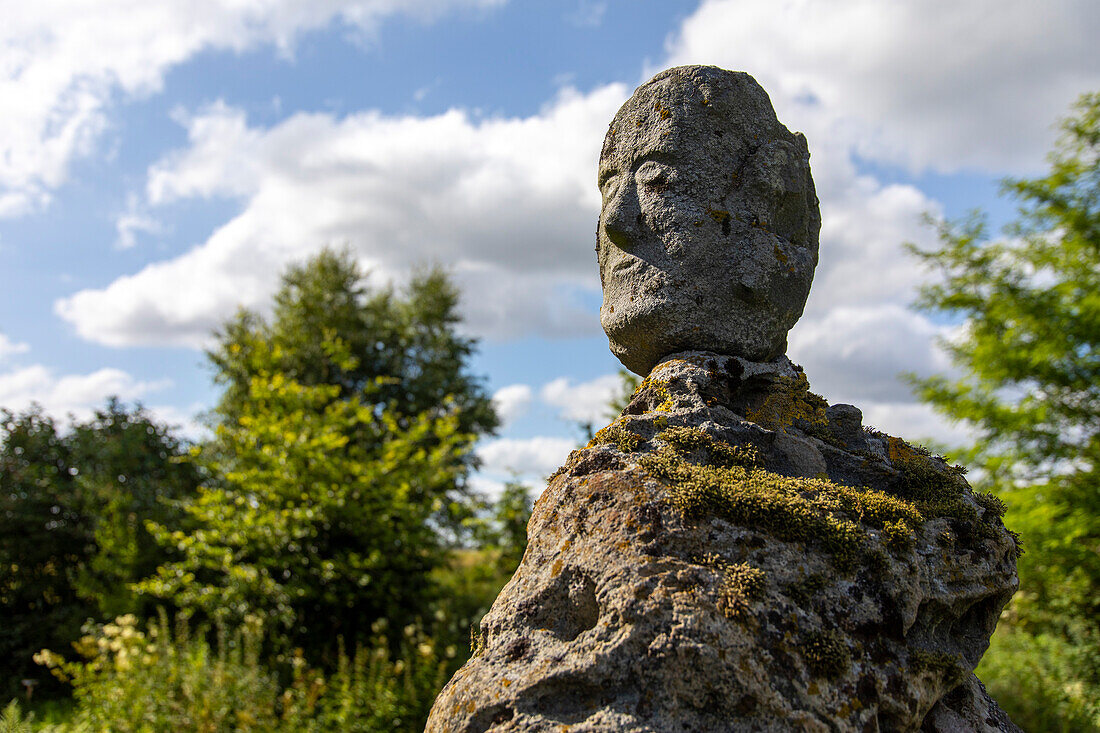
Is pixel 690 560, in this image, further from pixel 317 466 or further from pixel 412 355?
pixel 412 355

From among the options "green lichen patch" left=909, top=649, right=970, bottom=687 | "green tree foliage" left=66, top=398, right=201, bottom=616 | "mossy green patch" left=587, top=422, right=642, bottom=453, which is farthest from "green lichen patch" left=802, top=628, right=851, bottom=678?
"green tree foliage" left=66, top=398, right=201, bottom=616

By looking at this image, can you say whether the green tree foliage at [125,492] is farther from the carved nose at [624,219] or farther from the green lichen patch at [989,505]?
the green lichen patch at [989,505]

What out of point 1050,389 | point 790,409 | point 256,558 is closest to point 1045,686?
point 1050,389

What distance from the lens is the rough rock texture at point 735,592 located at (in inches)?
84.7

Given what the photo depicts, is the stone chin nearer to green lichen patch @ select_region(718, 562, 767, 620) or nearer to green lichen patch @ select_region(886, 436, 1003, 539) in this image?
green lichen patch @ select_region(886, 436, 1003, 539)

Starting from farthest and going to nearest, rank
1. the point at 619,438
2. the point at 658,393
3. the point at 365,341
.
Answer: the point at 365,341 → the point at 658,393 → the point at 619,438

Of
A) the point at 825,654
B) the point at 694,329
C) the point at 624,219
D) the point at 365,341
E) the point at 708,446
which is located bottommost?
the point at 825,654

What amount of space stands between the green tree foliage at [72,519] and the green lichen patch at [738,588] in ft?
37.0

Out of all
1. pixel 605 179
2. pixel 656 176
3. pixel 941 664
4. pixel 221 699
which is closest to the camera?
pixel 941 664

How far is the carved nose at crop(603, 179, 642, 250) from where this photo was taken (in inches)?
133

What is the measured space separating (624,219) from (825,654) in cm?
197

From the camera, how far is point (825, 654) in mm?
2201

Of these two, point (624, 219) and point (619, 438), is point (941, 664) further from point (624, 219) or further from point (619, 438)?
point (624, 219)

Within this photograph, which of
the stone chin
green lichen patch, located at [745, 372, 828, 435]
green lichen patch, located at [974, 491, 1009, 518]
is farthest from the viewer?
the stone chin
